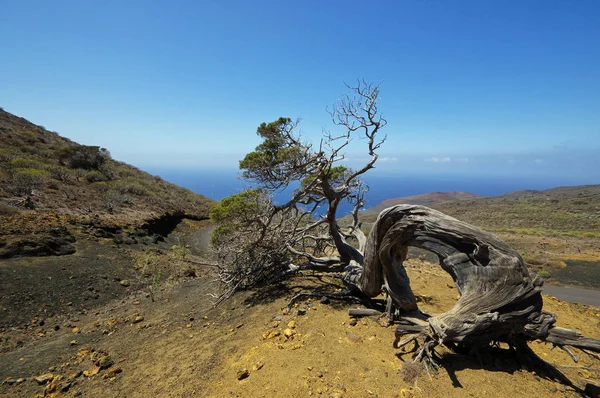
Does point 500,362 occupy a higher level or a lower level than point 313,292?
higher

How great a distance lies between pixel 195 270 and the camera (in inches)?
547

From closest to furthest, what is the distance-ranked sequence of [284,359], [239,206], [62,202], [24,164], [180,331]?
[284,359], [180,331], [239,206], [62,202], [24,164]

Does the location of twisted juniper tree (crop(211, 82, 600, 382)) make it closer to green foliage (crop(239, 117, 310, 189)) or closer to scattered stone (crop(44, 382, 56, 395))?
green foliage (crop(239, 117, 310, 189))

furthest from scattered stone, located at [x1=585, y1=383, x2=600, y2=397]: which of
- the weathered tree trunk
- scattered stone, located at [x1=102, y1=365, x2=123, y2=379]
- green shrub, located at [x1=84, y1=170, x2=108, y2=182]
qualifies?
green shrub, located at [x1=84, y1=170, x2=108, y2=182]

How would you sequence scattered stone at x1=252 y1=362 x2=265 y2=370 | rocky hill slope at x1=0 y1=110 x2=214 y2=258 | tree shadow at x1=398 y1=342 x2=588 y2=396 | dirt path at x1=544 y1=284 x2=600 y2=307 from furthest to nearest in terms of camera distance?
rocky hill slope at x1=0 y1=110 x2=214 y2=258 → dirt path at x1=544 y1=284 x2=600 y2=307 → scattered stone at x1=252 y1=362 x2=265 y2=370 → tree shadow at x1=398 y1=342 x2=588 y2=396

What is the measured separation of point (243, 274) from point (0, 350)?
616 cm

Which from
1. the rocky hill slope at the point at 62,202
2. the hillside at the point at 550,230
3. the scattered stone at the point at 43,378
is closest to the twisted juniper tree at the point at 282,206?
the scattered stone at the point at 43,378

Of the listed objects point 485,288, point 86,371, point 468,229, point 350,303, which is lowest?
point 86,371

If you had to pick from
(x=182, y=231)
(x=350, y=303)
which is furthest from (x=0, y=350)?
(x=182, y=231)

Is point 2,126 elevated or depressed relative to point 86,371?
elevated

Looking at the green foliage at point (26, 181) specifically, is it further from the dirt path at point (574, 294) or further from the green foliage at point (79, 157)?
the dirt path at point (574, 294)

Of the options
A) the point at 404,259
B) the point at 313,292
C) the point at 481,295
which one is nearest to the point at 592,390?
the point at 481,295

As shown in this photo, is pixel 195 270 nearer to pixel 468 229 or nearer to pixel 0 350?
pixel 0 350

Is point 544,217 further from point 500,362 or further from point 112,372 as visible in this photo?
point 112,372
